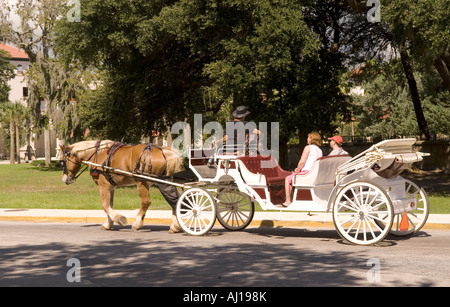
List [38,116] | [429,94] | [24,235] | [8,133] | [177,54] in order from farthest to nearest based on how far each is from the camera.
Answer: [8,133], [429,94], [38,116], [177,54], [24,235]

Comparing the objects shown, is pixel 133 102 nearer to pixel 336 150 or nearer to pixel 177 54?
pixel 177 54

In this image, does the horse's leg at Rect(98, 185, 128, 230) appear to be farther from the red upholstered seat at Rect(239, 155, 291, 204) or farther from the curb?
the red upholstered seat at Rect(239, 155, 291, 204)

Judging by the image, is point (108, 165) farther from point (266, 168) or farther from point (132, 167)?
point (266, 168)

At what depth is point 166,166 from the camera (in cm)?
1264

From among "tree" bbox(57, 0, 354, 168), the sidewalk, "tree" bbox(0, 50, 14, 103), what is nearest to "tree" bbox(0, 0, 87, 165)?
"tree" bbox(57, 0, 354, 168)

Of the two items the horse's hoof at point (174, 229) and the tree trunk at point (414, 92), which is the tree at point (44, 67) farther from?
the horse's hoof at point (174, 229)

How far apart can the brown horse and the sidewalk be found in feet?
6.46

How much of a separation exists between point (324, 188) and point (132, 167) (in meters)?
3.99

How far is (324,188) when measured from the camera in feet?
35.6

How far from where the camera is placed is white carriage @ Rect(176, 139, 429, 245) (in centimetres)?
1017

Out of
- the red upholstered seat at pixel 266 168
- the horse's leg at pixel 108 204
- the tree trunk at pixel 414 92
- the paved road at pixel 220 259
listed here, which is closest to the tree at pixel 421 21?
the paved road at pixel 220 259

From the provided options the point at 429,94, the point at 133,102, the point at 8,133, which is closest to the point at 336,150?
the point at 133,102

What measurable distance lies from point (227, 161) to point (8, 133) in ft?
262

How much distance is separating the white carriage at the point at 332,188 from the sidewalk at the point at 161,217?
1.20m
